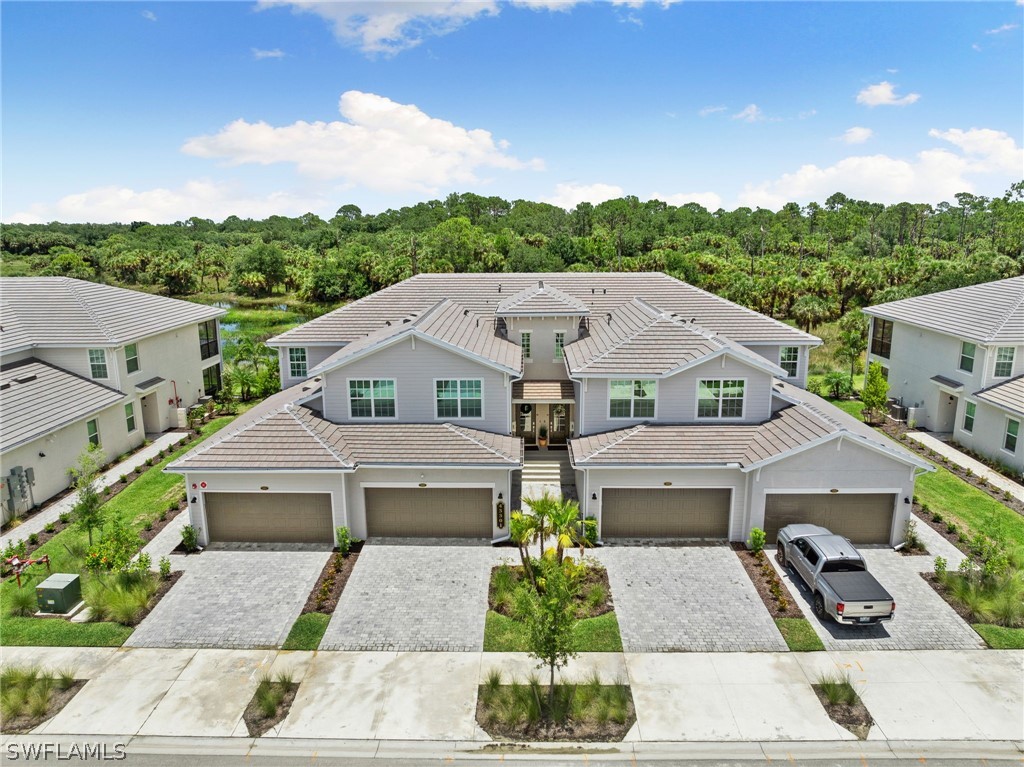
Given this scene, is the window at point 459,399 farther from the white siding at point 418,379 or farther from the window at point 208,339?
the window at point 208,339

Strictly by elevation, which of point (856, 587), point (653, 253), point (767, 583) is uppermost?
point (653, 253)

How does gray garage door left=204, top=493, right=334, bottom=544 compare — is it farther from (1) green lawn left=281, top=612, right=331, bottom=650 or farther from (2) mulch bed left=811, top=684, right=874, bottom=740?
(2) mulch bed left=811, top=684, right=874, bottom=740

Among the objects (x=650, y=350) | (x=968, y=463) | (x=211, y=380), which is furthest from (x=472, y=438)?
(x=211, y=380)

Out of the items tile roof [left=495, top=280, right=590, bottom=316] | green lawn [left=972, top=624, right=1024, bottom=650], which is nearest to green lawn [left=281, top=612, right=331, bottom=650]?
tile roof [left=495, top=280, right=590, bottom=316]

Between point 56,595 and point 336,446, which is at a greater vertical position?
point 336,446

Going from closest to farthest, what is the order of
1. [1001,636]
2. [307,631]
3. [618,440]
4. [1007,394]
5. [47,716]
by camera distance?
[47,716]
[1001,636]
[307,631]
[618,440]
[1007,394]

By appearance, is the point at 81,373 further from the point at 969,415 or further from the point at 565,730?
the point at 969,415
